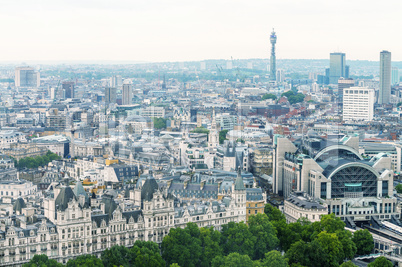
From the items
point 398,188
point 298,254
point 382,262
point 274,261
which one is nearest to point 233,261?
point 274,261

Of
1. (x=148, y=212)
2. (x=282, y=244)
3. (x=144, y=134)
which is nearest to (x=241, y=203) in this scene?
(x=282, y=244)

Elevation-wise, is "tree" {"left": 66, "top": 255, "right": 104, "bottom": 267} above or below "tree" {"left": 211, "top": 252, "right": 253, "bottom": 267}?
above

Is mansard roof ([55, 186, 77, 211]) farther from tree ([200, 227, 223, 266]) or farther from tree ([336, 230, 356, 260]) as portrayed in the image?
tree ([336, 230, 356, 260])

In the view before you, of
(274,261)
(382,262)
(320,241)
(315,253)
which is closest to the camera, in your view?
(274,261)

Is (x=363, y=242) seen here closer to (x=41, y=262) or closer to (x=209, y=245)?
(x=209, y=245)

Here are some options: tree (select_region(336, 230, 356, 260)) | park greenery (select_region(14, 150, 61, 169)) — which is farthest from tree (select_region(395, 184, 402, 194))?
park greenery (select_region(14, 150, 61, 169))

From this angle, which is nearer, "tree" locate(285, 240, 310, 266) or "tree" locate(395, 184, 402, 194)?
"tree" locate(285, 240, 310, 266)
